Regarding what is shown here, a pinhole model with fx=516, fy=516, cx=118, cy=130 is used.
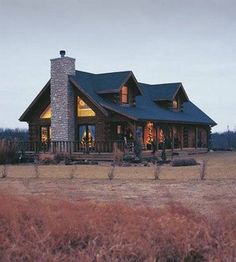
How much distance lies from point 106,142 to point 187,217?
22649 millimetres

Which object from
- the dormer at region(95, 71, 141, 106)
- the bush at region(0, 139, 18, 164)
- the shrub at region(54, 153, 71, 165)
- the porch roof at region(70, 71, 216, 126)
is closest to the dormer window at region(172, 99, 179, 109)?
the porch roof at region(70, 71, 216, 126)

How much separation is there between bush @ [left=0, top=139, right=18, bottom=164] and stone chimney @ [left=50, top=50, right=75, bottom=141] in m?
4.45

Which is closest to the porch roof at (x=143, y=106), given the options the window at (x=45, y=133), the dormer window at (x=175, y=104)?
the dormer window at (x=175, y=104)

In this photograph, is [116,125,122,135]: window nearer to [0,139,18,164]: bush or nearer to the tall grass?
[0,139,18,164]: bush

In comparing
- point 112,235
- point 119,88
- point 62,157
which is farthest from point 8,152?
point 112,235

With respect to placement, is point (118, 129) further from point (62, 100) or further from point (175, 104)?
point (175, 104)

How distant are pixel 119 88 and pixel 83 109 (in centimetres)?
278

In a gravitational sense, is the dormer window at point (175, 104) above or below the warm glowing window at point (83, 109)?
above

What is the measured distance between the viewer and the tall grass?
789 centimetres

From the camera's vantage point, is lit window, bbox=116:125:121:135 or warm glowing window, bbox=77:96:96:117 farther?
lit window, bbox=116:125:121:135

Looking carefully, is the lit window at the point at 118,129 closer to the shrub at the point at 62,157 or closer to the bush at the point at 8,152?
the shrub at the point at 62,157

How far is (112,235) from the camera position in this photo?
8445 millimetres

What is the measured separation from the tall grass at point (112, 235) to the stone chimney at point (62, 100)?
2393 cm

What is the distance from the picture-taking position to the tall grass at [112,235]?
7.89 m
